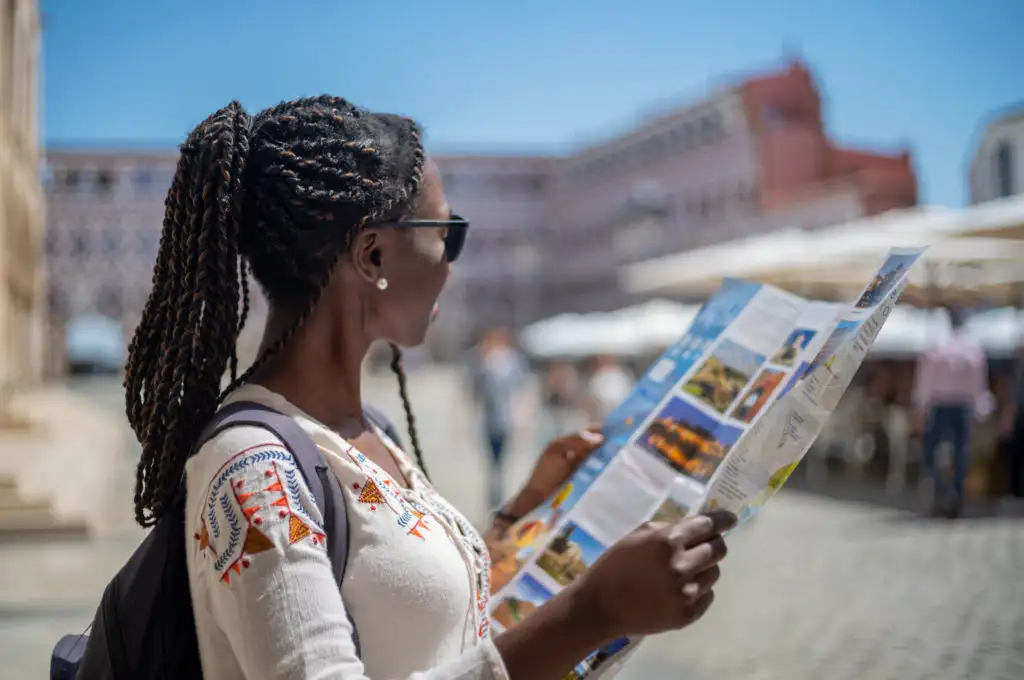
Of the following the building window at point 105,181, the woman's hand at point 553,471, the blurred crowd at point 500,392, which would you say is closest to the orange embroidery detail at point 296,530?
the woman's hand at point 553,471

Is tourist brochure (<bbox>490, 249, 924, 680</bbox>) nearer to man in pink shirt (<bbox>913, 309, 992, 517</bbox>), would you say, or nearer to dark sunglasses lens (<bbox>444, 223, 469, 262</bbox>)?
dark sunglasses lens (<bbox>444, 223, 469, 262</bbox>)

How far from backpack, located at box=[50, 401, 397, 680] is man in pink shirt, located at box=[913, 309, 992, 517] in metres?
8.09

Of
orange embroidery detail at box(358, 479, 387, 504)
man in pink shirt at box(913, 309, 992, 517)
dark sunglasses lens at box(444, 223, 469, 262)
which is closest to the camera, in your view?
orange embroidery detail at box(358, 479, 387, 504)

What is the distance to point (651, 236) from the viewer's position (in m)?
58.4

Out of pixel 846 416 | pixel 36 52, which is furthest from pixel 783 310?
pixel 36 52

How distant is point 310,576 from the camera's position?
43.4 inches

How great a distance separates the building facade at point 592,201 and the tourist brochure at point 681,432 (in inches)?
1437

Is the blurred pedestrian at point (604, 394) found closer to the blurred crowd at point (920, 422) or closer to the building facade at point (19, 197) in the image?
the blurred crowd at point (920, 422)

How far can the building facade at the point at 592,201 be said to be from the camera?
146 ft

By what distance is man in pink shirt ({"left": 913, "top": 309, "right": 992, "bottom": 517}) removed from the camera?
8445mm

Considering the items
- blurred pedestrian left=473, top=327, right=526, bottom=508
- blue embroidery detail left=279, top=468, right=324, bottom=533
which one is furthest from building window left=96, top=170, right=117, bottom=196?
blue embroidery detail left=279, top=468, right=324, bottom=533

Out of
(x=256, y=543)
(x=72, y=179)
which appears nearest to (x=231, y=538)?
(x=256, y=543)

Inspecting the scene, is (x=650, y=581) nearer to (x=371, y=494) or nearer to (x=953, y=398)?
(x=371, y=494)

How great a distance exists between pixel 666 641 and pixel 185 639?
416 cm
